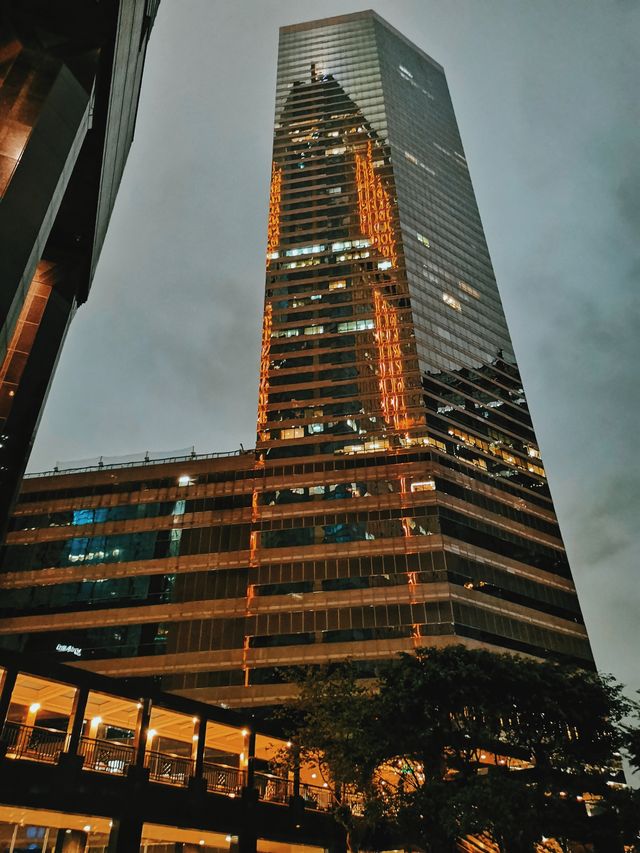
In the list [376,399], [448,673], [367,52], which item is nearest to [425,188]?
[367,52]

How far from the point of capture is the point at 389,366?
9550 cm

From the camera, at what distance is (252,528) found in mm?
81062

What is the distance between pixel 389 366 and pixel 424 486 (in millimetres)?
21198

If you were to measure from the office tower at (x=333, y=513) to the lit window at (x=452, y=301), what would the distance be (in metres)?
0.37

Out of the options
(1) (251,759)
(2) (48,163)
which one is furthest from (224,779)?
(2) (48,163)

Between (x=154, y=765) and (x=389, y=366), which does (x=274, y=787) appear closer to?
(x=154, y=765)

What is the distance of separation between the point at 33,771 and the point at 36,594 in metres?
56.7

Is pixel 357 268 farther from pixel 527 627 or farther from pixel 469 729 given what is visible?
pixel 469 729

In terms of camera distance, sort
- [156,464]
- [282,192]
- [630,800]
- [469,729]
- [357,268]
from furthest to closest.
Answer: [282,192], [357,268], [156,464], [469,729], [630,800]

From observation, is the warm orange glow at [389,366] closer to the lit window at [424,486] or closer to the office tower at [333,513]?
the office tower at [333,513]

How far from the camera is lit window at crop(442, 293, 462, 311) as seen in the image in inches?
4323

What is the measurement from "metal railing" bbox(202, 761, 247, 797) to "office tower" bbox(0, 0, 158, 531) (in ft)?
74.7

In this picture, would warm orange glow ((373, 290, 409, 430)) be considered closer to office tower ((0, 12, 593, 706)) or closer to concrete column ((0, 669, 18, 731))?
office tower ((0, 12, 593, 706))

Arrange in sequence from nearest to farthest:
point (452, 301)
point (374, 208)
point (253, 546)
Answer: point (253, 546), point (452, 301), point (374, 208)
